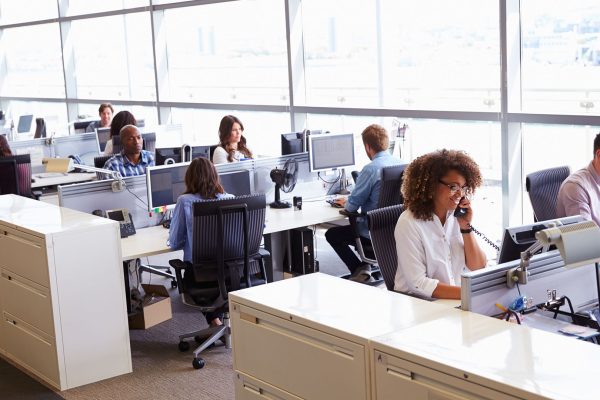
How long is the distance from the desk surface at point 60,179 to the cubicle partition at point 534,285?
18.7 feet

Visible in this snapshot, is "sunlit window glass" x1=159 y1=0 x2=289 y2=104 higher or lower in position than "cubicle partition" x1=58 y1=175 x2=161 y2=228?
higher

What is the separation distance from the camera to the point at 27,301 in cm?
461

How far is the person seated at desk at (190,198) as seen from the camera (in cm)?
472

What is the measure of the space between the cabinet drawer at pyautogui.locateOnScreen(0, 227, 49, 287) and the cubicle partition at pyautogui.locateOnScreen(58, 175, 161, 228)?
0.60 meters

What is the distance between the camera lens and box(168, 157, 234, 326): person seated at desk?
472cm

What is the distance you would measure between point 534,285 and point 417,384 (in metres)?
0.85

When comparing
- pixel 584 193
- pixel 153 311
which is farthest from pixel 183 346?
pixel 584 193

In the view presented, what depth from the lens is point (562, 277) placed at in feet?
9.86

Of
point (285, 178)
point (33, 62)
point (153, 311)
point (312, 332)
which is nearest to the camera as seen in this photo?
point (312, 332)

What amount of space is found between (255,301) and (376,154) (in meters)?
3.10

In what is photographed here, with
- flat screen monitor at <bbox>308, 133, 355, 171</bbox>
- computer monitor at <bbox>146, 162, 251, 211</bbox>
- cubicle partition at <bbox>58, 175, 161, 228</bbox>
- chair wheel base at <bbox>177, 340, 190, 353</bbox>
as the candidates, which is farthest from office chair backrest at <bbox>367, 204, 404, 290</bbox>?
flat screen monitor at <bbox>308, 133, 355, 171</bbox>

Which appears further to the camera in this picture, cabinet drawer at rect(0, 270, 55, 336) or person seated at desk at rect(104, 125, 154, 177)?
person seated at desk at rect(104, 125, 154, 177)

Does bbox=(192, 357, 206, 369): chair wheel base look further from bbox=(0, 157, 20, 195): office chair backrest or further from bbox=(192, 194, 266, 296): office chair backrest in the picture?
bbox=(0, 157, 20, 195): office chair backrest

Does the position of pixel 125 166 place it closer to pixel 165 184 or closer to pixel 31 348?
pixel 165 184
